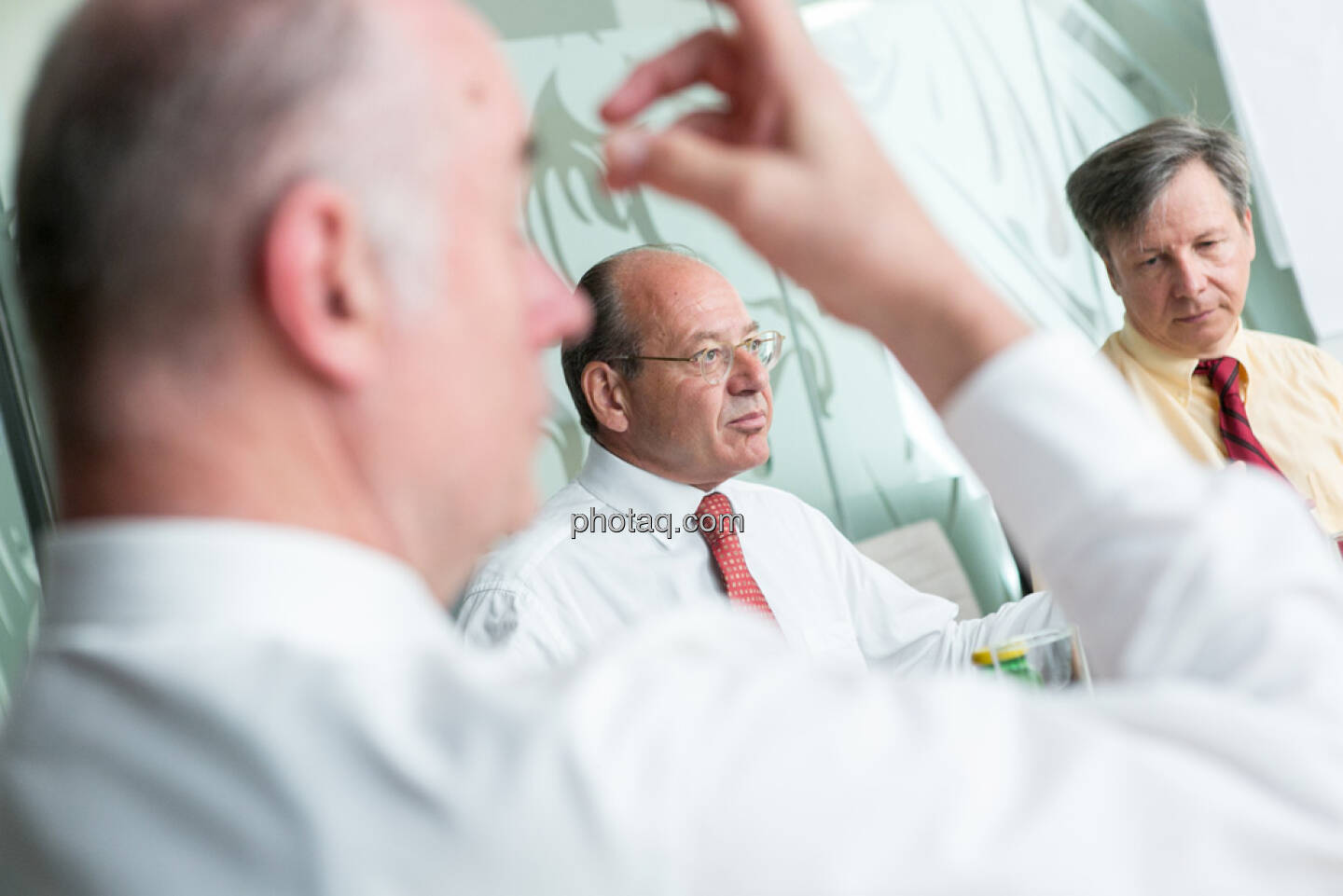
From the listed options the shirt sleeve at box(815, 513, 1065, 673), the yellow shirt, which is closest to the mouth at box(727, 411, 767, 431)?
the shirt sleeve at box(815, 513, 1065, 673)

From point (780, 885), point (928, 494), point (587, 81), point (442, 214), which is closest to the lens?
point (780, 885)

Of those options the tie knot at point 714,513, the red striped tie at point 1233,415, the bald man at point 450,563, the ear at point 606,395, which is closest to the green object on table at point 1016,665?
the bald man at point 450,563

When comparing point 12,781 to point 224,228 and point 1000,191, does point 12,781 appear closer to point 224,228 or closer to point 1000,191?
point 224,228

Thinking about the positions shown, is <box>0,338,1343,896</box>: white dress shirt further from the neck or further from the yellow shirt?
the yellow shirt

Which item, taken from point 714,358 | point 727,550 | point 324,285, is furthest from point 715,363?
point 324,285

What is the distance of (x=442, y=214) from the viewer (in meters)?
0.51

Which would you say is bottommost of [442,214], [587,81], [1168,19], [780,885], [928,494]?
[928,494]

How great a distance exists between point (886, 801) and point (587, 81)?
387 cm

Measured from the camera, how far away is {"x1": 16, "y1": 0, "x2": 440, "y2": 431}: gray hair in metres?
0.48

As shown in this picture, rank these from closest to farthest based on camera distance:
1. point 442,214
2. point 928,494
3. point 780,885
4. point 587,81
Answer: point 780,885 < point 442,214 < point 587,81 < point 928,494

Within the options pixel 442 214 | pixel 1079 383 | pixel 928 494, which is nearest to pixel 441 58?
pixel 442 214

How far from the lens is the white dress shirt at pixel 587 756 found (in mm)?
405

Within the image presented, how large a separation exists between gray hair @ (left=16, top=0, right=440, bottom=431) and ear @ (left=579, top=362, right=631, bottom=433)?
82.9 inches

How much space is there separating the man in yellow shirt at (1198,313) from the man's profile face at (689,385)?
832 millimetres
